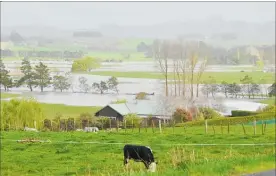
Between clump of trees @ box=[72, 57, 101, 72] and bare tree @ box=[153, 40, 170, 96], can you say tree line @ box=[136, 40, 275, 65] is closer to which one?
bare tree @ box=[153, 40, 170, 96]

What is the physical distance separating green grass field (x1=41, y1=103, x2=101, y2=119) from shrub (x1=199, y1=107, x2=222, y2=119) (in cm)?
521

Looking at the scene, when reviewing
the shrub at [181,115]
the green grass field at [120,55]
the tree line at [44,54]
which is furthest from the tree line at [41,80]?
the shrub at [181,115]

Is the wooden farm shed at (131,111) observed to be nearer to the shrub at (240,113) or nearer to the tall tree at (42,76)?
the tall tree at (42,76)

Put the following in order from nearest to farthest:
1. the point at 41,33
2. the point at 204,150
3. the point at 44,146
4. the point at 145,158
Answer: the point at 145,158
the point at 204,150
the point at 44,146
the point at 41,33

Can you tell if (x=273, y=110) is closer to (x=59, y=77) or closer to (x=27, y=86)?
(x=59, y=77)

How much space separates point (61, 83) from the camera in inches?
918

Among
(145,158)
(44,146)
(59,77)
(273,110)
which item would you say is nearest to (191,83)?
(273,110)

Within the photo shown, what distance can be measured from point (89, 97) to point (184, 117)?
4.63m

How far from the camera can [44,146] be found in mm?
12914

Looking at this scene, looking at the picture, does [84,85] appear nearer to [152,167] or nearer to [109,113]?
A: [109,113]

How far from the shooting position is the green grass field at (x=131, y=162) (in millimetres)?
7406

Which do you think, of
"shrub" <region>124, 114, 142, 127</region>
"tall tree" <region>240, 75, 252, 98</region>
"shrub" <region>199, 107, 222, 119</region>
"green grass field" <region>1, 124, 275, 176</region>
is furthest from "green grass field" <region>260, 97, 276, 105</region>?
"green grass field" <region>1, 124, 275, 176</region>

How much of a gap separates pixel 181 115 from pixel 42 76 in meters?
6.91

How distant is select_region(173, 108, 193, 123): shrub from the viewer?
23109mm
